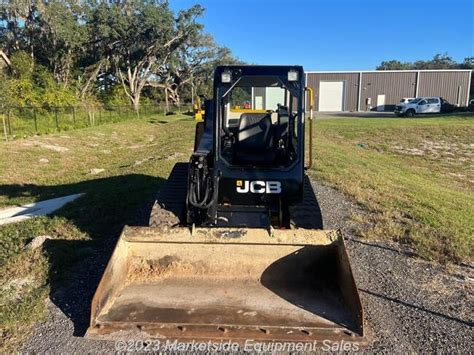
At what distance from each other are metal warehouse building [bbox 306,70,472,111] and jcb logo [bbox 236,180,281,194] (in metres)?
49.7

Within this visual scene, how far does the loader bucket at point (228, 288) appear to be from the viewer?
368cm

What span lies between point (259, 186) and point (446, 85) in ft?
179

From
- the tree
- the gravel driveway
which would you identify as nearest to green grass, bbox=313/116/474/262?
the gravel driveway

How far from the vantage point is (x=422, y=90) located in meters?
53.0

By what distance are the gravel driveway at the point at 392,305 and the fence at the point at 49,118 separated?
51.0 ft

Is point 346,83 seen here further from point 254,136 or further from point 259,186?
point 259,186

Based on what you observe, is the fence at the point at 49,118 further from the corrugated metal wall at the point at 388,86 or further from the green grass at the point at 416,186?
the corrugated metal wall at the point at 388,86

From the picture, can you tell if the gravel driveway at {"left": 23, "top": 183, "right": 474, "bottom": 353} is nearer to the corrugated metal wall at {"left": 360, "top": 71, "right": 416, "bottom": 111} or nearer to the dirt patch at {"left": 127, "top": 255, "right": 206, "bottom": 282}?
the dirt patch at {"left": 127, "top": 255, "right": 206, "bottom": 282}

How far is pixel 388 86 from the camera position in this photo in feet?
175

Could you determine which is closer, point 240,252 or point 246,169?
point 240,252

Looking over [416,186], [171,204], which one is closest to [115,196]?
[171,204]

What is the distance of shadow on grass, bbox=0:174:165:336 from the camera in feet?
14.8

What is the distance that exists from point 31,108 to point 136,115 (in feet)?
49.5

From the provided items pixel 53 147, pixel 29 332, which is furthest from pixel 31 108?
pixel 29 332
